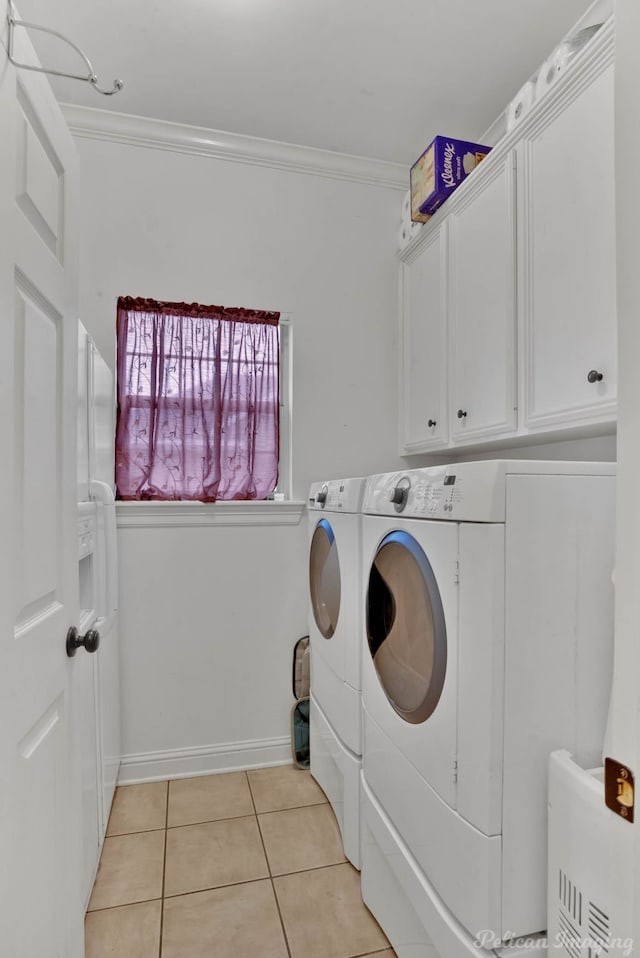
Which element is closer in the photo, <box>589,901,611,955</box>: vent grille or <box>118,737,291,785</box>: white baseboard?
<box>589,901,611,955</box>: vent grille

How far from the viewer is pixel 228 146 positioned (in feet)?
7.64

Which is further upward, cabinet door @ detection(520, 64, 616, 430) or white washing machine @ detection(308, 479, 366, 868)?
cabinet door @ detection(520, 64, 616, 430)

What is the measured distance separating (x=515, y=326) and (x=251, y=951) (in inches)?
76.6

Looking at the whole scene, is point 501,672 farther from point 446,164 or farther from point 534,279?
point 446,164

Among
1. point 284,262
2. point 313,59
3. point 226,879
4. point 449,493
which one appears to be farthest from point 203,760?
point 313,59

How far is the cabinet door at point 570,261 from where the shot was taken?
4.26 feet

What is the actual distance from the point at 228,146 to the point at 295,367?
1.02 meters

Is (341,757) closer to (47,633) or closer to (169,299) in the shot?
(47,633)

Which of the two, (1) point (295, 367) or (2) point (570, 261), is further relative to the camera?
(1) point (295, 367)

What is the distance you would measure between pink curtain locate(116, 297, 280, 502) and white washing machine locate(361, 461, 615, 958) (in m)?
1.31

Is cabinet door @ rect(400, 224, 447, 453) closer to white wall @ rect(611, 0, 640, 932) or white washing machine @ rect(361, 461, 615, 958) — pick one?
white washing machine @ rect(361, 461, 615, 958)

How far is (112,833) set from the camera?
185 centimetres

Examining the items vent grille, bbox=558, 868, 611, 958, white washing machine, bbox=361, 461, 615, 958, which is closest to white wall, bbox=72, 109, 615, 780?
white washing machine, bbox=361, 461, 615, 958

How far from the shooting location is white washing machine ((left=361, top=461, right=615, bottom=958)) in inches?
38.2
